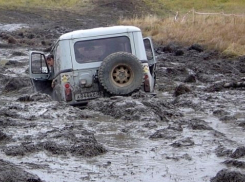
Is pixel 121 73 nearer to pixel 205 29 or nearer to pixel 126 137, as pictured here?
pixel 126 137

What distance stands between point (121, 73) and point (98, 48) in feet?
1.96

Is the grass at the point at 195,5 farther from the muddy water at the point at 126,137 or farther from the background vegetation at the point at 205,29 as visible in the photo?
the muddy water at the point at 126,137

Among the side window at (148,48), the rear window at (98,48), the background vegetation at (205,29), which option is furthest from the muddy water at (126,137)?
the background vegetation at (205,29)

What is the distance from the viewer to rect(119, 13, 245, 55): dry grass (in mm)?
22734

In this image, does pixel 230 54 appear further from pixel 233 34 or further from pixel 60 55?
pixel 60 55

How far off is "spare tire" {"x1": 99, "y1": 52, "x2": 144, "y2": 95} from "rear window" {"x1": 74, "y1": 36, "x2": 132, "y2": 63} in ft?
1.33

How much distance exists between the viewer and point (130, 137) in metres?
9.30

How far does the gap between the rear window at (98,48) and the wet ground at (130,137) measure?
0.76 metres

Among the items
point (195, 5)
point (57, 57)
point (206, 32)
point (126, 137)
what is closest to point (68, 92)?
point (57, 57)

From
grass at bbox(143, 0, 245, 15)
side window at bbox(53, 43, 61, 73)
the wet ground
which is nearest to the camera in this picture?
the wet ground

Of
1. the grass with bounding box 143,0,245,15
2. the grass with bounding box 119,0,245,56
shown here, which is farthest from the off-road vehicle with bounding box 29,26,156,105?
the grass with bounding box 143,0,245,15

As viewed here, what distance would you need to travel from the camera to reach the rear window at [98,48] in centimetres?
1177

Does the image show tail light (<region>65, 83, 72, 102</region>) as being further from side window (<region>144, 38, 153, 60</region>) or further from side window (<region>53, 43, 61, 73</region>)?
side window (<region>144, 38, 153, 60</region>)

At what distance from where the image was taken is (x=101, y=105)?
1143 cm
